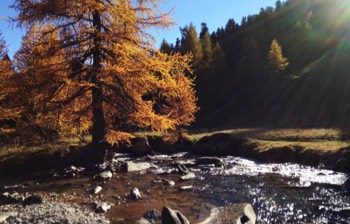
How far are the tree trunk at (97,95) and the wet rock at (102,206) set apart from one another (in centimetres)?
568

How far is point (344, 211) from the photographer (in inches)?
401

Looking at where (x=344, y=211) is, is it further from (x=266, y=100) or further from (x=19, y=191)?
(x=266, y=100)

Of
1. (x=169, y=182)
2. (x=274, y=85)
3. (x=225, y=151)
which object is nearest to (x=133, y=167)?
(x=169, y=182)

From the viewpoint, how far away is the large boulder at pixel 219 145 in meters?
27.8

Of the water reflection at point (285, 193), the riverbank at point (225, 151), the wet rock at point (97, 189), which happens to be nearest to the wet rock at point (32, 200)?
the wet rock at point (97, 189)

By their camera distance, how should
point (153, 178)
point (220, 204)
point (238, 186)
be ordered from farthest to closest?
1. point (153, 178)
2. point (238, 186)
3. point (220, 204)

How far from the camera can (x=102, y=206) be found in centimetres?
993

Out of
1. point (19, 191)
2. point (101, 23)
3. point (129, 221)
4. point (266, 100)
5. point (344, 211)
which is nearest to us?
point (129, 221)

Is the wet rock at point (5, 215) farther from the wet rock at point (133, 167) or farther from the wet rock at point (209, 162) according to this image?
the wet rock at point (209, 162)

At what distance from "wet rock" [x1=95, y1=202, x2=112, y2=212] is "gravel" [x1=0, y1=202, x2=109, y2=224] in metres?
0.30

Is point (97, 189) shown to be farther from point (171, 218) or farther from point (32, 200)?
point (171, 218)

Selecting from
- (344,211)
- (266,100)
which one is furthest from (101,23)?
(266,100)

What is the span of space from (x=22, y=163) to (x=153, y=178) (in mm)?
6845

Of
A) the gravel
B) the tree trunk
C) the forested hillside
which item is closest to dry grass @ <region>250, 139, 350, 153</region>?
the tree trunk
